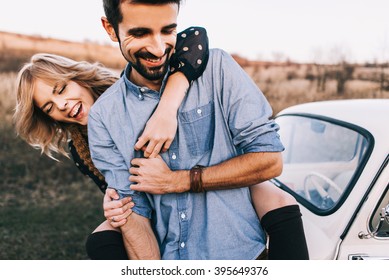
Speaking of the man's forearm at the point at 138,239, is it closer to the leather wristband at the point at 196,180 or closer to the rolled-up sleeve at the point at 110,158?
the rolled-up sleeve at the point at 110,158

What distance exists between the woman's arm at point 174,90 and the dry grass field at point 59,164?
2.57m

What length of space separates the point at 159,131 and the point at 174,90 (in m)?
0.18

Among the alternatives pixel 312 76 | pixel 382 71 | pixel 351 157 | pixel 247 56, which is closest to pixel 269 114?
pixel 351 157

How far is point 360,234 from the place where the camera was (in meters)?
1.96

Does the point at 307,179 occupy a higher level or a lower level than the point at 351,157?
lower

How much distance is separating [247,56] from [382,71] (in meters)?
2.06

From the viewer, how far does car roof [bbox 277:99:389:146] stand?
84.1 inches

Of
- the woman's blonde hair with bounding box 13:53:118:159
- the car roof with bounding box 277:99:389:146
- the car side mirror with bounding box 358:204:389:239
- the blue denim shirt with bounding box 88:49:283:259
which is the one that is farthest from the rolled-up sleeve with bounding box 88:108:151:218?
the car roof with bounding box 277:99:389:146

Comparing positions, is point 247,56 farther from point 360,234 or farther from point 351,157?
point 360,234

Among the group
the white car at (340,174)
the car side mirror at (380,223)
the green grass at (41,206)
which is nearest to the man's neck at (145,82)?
the white car at (340,174)

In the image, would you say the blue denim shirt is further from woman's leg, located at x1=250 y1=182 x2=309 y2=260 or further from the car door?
the car door

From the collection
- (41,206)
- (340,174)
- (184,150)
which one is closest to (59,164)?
(41,206)

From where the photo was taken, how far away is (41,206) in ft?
17.3

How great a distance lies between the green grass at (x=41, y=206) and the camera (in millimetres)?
4094
